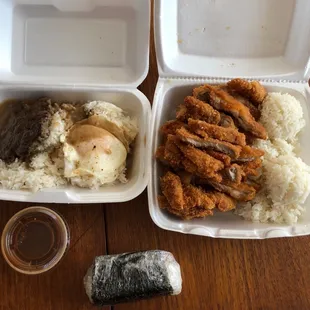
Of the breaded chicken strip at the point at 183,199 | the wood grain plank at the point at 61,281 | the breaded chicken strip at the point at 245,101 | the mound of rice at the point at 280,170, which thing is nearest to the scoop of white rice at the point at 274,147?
the mound of rice at the point at 280,170

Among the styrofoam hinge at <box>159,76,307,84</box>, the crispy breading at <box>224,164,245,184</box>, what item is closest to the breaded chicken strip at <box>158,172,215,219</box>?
the crispy breading at <box>224,164,245,184</box>

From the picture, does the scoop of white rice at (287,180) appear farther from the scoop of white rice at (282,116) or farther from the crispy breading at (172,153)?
the crispy breading at (172,153)

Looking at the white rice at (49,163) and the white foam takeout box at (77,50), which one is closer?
the white rice at (49,163)

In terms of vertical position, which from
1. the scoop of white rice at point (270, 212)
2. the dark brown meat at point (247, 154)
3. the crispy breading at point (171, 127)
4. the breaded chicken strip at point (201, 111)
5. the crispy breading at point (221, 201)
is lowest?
the scoop of white rice at point (270, 212)

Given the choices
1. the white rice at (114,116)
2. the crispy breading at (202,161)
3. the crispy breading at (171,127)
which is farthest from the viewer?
the white rice at (114,116)

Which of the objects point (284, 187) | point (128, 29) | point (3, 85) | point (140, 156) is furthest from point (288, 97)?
point (3, 85)

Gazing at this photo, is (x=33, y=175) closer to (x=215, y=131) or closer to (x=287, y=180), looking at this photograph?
(x=215, y=131)

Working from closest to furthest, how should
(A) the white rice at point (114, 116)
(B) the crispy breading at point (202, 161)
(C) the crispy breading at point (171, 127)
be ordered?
(B) the crispy breading at point (202, 161), (C) the crispy breading at point (171, 127), (A) the white rice at point (114, 116)
